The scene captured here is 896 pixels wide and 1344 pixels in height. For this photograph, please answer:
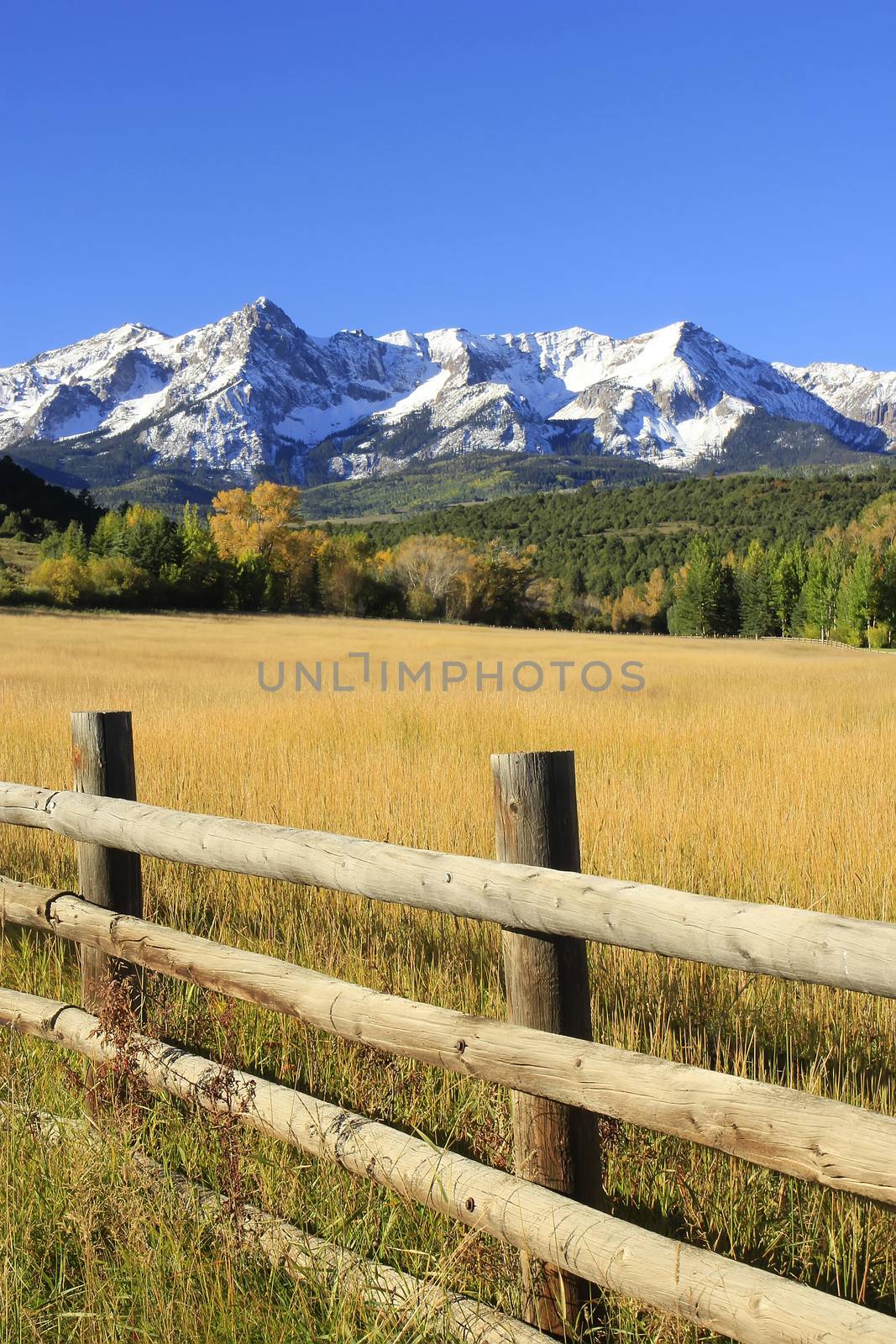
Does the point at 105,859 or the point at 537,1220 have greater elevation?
the point at 105,859

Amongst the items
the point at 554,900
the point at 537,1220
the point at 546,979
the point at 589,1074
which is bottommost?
the point at 537,1220

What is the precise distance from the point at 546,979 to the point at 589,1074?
0.96ft

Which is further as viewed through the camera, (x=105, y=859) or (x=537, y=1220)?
(x=105, y=859)

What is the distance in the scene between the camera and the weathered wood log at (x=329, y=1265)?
7.61ft

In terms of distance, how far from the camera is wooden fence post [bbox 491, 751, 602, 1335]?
251 centimetres

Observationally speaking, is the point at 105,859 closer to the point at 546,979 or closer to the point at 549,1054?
the point at 546,979

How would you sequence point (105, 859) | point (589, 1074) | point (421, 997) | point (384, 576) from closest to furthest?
point (589, 1074), point (105, 859), point (421, 997), point (384, 576)

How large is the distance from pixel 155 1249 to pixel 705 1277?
1476 mm

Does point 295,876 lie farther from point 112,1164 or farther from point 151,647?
point 151,647

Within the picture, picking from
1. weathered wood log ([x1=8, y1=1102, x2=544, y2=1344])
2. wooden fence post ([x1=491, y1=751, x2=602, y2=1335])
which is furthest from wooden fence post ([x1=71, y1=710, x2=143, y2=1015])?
wooden fence post ([x1=491, y1=751, x2=602, y2=1335])

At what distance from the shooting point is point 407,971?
438 centimetres

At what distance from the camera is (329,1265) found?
2.54 metres

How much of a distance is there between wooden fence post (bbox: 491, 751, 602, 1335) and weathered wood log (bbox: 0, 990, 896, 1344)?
0.12m

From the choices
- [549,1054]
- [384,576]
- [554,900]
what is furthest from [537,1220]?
[384,576]
